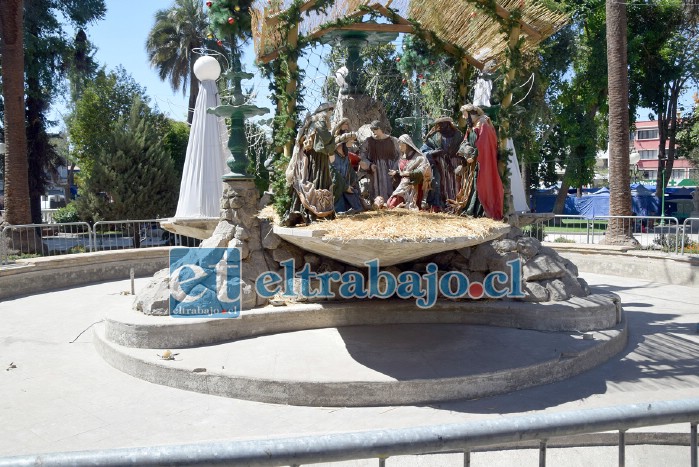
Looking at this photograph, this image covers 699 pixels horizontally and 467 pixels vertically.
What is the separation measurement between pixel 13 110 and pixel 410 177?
11861mm

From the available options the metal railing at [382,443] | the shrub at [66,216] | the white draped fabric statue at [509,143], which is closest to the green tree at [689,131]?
the white draped fabric statue at [509,143]

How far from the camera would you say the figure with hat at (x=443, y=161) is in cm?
850

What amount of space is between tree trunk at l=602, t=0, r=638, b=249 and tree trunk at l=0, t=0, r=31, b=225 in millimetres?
15247

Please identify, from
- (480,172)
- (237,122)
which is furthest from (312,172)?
(480,172)

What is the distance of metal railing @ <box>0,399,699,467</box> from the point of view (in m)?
1.52

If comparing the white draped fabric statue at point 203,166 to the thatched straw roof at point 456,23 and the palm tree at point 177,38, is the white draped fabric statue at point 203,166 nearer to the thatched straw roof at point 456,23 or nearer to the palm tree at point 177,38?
the thatched straw roof at point 456,23

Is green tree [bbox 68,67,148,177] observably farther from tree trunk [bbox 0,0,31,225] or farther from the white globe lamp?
the white globe lamp

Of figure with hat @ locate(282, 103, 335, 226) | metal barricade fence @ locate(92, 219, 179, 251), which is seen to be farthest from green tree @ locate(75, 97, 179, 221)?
figure with hat @ locate(282, 103, 335, 226)

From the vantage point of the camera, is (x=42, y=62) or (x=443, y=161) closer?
(x=443, y=161)

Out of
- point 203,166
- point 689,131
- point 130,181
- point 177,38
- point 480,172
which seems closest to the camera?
point 480,172

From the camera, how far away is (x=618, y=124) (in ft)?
45.6

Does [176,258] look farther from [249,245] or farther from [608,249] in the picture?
[608,249]

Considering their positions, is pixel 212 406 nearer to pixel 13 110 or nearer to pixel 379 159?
pixel 379 159

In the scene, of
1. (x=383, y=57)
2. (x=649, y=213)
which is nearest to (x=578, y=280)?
(x=383, y=57)
